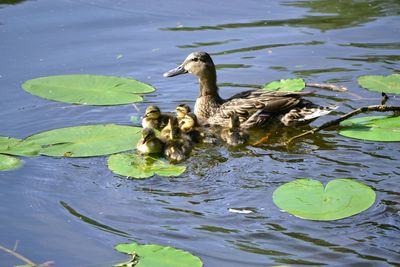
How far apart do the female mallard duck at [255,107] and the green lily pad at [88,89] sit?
61 centimetres

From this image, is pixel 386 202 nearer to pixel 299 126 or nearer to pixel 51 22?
pixel 299 126

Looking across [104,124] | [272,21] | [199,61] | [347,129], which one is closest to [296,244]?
[347,129]

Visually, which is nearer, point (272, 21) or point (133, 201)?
point (133, 201)

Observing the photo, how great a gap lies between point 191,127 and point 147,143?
73 cm

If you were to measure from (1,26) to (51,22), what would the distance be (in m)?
0.64

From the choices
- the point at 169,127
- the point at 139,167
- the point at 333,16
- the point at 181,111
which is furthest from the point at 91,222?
the point at 333,16

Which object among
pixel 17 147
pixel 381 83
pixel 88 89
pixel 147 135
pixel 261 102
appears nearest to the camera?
pixel 147 135

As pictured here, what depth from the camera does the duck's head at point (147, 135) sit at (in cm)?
719

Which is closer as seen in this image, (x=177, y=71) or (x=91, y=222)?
(x=91, y=222)

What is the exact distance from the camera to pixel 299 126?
8.33m

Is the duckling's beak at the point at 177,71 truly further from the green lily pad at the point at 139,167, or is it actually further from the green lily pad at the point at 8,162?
the green lily pad at the point at 8,162

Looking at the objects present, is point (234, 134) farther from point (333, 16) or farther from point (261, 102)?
point (333, 16)

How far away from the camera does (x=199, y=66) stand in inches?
344

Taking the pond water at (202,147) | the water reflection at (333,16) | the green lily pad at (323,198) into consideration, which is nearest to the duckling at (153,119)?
the pond water at (202,147)
